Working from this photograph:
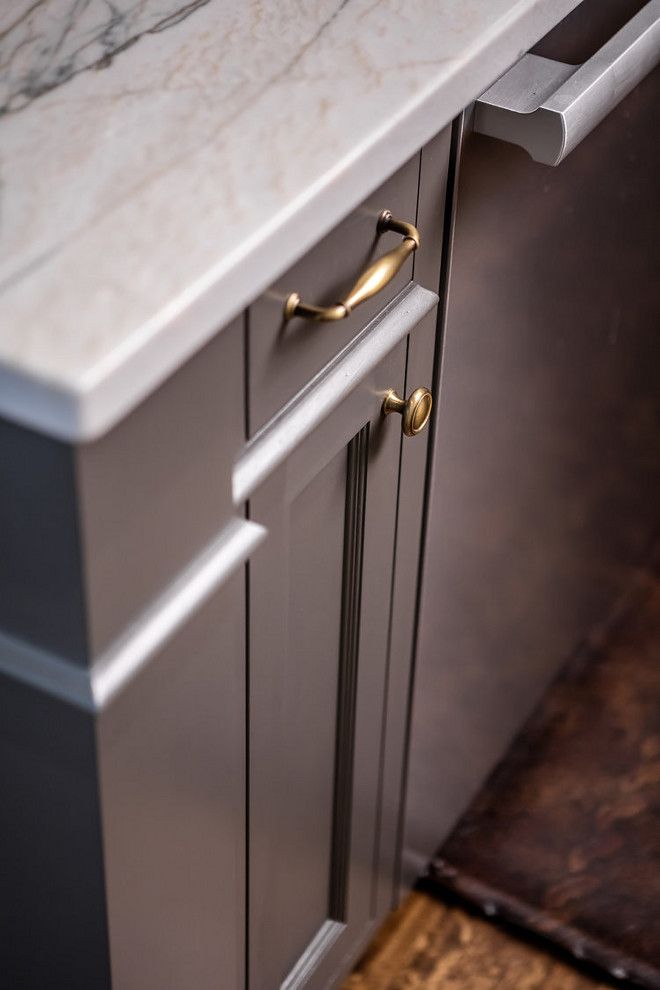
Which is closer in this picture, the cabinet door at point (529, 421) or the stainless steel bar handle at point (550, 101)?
the stainless steel bar handle at point (550, 101)

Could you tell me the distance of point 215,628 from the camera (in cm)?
69

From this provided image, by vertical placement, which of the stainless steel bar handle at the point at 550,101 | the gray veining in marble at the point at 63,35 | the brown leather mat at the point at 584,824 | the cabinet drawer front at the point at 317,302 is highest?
the gray veining in marble at the point at 63,35

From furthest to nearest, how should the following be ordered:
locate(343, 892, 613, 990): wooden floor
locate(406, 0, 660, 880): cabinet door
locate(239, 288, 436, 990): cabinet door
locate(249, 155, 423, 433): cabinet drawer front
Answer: locate(343, 892, 613, 990): wooden floor < locate(406, 0, 660, 880): cabinet door < locate(239, 288, 436, 990): cabinet door < locate(249, 155, 423, 433): cabinet drawer front

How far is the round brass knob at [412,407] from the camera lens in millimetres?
806

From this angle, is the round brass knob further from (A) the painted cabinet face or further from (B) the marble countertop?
(B) the marble countertop

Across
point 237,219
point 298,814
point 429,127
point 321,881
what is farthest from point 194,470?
point 321,881

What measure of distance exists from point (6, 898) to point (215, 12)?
0.51 meters

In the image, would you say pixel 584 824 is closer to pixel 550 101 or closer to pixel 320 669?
pixel 320 669

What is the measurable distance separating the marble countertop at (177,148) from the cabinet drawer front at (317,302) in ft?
0.14

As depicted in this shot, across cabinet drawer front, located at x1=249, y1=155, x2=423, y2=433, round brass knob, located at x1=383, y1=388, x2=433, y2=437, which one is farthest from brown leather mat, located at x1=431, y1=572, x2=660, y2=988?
cabinet drawer front, located at x1=249, y1=155, x2=423, y2=433

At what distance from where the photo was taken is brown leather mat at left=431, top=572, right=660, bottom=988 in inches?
48.5

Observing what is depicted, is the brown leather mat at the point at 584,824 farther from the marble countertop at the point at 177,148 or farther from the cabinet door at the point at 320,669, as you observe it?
the marble countertop at the point at 177,148

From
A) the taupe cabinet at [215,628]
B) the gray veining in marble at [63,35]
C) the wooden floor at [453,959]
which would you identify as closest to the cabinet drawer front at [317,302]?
the taupe cabinet at [215,628]

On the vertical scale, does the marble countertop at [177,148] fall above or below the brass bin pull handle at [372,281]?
above
